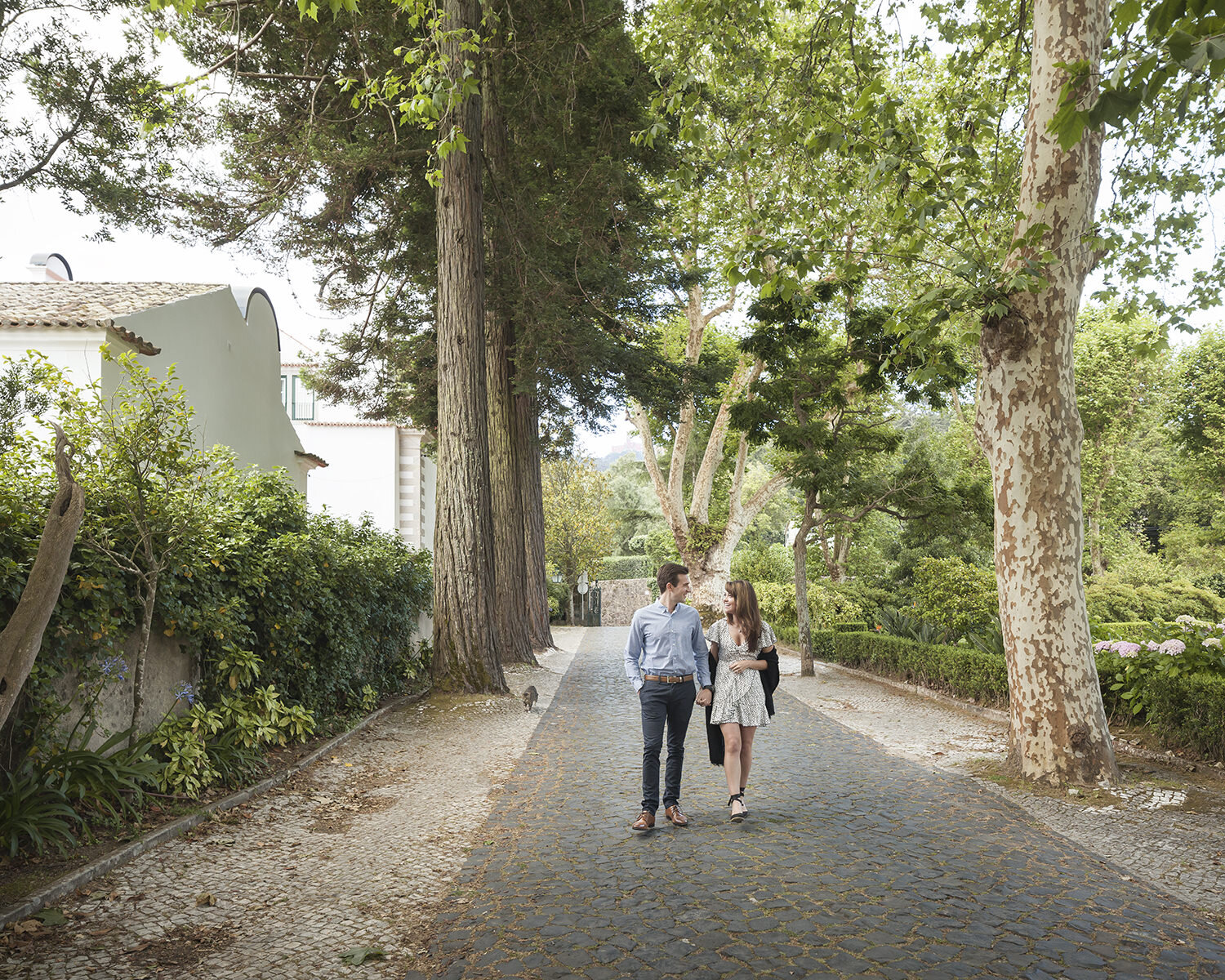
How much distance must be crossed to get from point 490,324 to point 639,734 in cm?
966

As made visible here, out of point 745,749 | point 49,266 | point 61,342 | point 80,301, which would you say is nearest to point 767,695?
point 745,749

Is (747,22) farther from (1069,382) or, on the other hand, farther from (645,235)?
(645,235)

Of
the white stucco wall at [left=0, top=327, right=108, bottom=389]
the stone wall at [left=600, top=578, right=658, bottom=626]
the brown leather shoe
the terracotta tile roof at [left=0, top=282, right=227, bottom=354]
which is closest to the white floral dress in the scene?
the brown leather shoe

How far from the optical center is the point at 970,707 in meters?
11.7

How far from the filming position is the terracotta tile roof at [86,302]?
12.6m

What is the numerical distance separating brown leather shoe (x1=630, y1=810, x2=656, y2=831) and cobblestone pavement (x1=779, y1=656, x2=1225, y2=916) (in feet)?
9.38

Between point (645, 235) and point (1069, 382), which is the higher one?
point (645, 235)

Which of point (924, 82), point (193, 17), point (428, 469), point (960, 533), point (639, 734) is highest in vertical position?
point (924, 82)

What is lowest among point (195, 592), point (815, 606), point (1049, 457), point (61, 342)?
point (815, 606)

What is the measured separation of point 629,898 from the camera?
4598 millimetres

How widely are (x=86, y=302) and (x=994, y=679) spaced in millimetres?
14763

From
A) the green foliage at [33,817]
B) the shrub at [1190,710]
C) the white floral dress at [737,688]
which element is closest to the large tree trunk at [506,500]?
the white floral dress at [737,688]

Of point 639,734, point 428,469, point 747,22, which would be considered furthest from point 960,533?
point 428,469

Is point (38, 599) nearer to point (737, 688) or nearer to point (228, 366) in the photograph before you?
point (737, 688)
